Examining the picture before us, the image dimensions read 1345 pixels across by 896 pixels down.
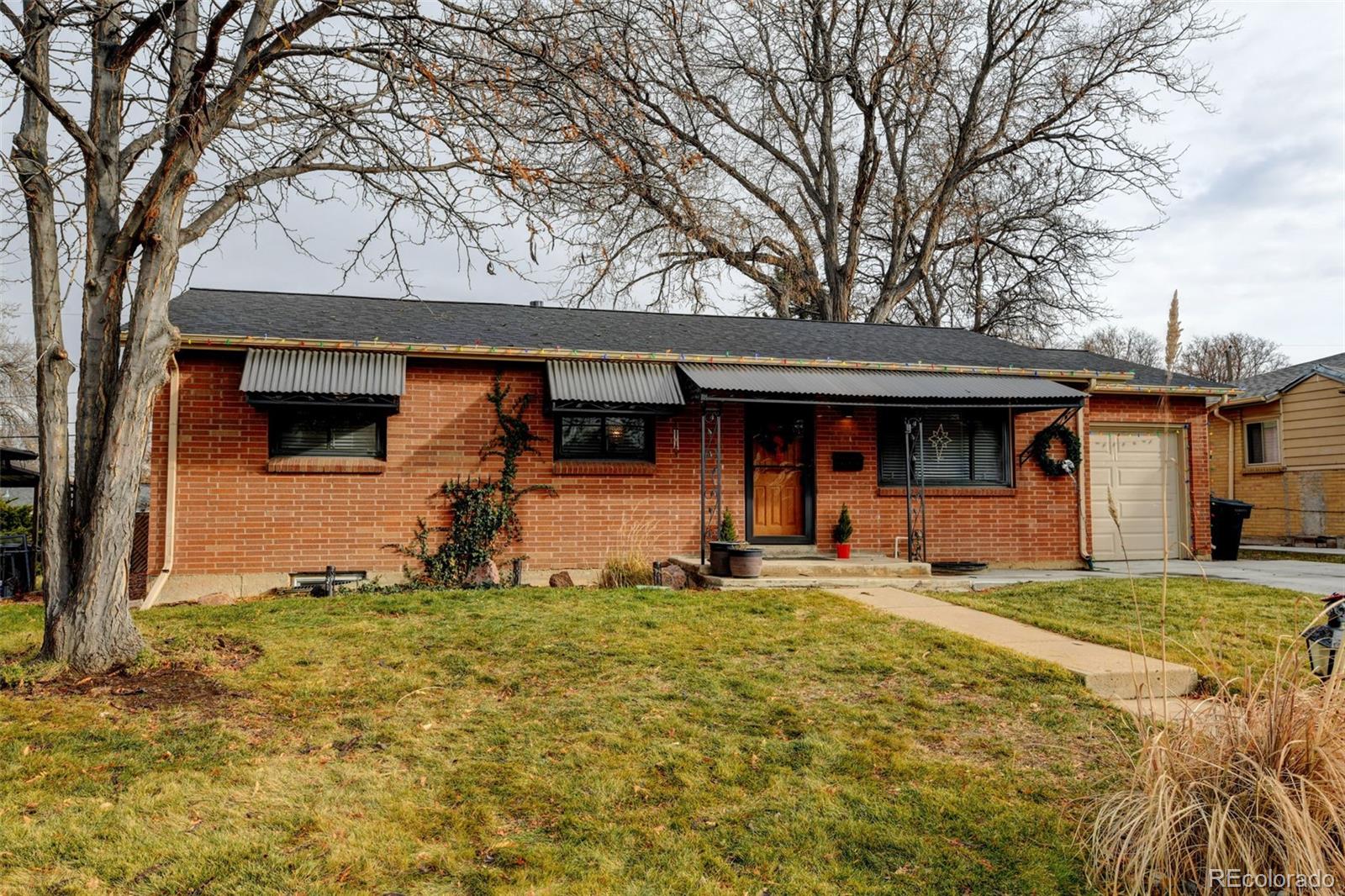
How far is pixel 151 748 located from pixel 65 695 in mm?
1265

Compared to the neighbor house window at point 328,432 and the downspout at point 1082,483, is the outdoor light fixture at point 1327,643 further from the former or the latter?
the neighbor house window at point 328,432

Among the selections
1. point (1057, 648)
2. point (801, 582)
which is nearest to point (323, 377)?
point (801, 582)

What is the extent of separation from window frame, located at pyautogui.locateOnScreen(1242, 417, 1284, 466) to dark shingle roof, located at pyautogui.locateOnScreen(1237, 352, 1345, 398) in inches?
29.5

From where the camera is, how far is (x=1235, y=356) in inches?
1762

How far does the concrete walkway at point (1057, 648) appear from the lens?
5363mm

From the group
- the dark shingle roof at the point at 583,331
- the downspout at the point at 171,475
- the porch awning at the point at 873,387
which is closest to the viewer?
the downspout at the point at 171,475

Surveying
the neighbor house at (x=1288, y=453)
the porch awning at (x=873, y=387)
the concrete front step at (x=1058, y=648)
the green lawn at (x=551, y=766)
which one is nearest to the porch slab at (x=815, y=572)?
the concrete front step at (x=1058, y=648)

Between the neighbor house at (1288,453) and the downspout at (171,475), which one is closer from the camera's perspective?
the downspout at (171,475)

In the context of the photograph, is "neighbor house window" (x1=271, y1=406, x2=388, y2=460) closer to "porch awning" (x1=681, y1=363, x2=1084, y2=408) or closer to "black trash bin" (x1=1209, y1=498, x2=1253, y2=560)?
"porch awning" (x1=681, y1=363, x2=1084, y2=408)

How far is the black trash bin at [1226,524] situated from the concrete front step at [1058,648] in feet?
28.0

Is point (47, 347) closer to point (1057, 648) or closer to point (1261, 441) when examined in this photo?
point (1057, 648)

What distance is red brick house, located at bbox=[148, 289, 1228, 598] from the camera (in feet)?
33.5

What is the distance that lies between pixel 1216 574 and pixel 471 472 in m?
10.6

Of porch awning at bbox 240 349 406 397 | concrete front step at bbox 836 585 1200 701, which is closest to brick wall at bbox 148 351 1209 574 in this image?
porch awning at bbox 240 349 406 397
